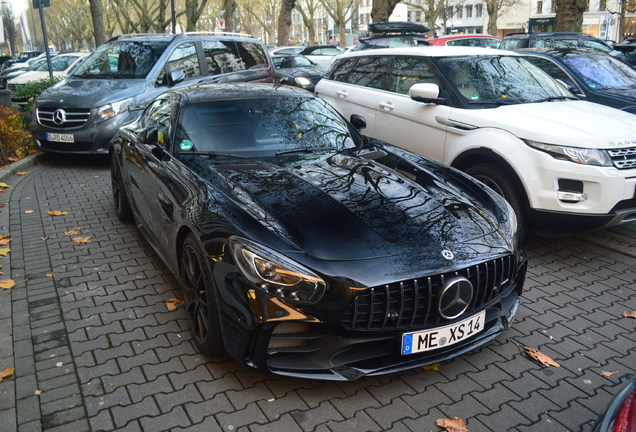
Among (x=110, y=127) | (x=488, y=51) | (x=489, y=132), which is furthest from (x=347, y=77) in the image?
(x=110, y=127)

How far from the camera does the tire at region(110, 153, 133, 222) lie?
20.2 feet

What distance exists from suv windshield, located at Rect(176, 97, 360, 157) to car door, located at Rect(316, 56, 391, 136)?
2388 mm

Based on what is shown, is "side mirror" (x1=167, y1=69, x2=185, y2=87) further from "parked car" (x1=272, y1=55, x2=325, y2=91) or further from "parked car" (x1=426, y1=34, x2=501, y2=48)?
"parked car" (x1=426, y1=34, x2=501, y2=48)

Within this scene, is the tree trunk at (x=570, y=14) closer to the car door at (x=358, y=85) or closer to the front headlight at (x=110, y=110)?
the car door at (x=358, y=85)

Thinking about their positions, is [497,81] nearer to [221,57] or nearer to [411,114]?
[411,114]

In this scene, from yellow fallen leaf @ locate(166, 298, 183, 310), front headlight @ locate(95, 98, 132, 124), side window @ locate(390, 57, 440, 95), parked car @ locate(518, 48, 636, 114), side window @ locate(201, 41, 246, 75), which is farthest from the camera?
side window @ locate(201, 41, 246, 75)

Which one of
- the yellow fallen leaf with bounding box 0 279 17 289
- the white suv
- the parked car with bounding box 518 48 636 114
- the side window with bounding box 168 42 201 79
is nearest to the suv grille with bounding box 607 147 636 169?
the white suv

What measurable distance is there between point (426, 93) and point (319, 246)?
335cm

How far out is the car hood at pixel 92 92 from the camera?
8.83 meters

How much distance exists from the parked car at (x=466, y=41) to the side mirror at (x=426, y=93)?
11364 millimetres

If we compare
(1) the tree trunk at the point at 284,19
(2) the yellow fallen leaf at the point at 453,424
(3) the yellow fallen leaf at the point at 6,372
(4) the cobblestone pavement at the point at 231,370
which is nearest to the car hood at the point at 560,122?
(4) the cobblestone pavement at the point at 231,370

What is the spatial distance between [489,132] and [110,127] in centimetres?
572

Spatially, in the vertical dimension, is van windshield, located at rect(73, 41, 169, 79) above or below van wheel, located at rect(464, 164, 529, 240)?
above

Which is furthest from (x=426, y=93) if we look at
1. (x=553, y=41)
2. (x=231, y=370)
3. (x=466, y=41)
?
(x=466, y=41)
